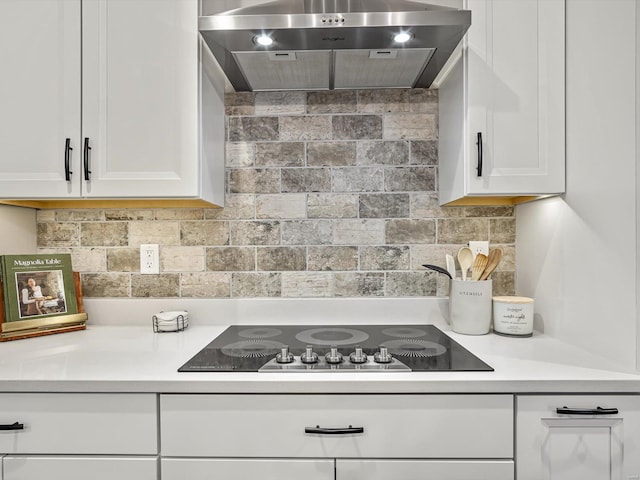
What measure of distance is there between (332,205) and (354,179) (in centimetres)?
15

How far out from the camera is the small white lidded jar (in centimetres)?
142

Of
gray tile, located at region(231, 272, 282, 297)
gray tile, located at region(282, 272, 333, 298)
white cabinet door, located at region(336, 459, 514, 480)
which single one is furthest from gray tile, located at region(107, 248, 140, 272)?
white cabinet door, located at region(336, 459, 514, 480)

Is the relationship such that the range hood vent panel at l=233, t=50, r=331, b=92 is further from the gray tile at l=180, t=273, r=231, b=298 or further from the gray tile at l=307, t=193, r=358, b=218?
the gray tile at l=180, t=273, r=231, b=298

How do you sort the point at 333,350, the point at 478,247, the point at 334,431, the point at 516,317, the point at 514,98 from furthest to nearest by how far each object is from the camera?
the point at 478,247 → the point at 516,317 → the point at 514,98 → the point at 333,350 → the point at 334,431

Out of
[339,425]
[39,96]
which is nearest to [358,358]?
[339,425]

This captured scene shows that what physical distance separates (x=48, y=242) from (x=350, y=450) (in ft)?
4.98

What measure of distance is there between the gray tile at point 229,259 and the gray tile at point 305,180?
32cm

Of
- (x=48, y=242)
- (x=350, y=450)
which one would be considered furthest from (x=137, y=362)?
(x=48, y=242)

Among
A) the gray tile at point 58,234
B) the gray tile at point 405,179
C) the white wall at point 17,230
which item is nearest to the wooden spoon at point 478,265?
the gray tile at point 405,179

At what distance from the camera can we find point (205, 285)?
1.69 meters

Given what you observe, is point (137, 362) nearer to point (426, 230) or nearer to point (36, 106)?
point (36, 106)

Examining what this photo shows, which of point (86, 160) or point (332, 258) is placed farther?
point (332, 258)

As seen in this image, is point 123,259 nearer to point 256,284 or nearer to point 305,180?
point 256,284

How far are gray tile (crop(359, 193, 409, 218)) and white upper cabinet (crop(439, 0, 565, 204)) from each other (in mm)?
391
